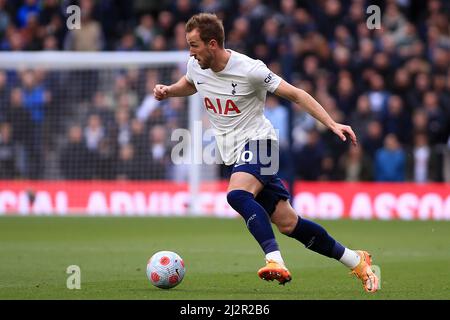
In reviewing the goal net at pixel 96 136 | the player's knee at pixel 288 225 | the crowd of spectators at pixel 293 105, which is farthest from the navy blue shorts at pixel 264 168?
the goal net at pixel 96 136

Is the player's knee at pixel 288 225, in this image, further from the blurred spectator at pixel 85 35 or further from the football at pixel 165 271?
the blurred spectator at pixel 85 35

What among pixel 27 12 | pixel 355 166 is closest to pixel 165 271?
pixel 355 166

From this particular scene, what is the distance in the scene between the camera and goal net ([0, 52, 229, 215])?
1927cm

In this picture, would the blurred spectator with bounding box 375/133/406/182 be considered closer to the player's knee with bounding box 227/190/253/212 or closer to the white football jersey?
the white football jersey

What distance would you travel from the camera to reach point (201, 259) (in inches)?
439

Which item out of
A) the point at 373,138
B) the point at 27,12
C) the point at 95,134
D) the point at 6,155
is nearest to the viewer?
the point at 373,138

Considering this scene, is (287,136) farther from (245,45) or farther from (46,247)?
(46,247)

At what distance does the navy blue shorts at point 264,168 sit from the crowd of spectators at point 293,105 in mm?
9757

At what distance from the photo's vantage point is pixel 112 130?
19.9 metres

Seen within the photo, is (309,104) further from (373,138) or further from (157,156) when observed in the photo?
(157,156)

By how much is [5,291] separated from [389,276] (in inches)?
139

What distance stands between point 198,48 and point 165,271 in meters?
1.85

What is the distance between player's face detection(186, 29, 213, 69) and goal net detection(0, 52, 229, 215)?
10639 mm
